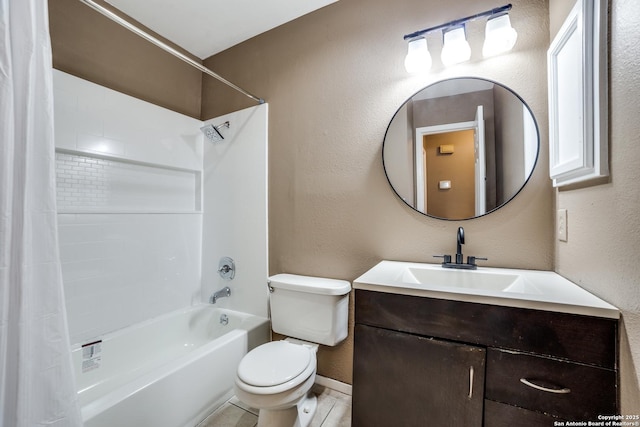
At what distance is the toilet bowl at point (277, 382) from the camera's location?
3.67 ft

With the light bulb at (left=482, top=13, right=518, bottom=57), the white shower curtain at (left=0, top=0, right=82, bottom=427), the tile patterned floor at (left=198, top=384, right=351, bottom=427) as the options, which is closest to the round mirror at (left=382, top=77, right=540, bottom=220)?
the light bulb at (left=482, top=13, right=518, bottom=57)

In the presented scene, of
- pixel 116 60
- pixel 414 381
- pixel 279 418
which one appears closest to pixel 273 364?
pixel 279 418

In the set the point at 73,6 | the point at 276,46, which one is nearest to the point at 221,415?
the point at 276,46

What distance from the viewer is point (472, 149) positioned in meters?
1.37

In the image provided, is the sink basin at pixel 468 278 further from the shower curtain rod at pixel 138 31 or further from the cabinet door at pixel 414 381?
the shower curtain rod at pixel 138 31

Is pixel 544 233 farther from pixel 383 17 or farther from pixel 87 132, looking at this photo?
pixel 87 132

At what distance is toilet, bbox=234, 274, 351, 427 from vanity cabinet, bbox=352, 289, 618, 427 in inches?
12.4

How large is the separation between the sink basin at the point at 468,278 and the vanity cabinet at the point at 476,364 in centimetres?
23

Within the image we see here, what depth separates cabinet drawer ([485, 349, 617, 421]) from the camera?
2.42ft

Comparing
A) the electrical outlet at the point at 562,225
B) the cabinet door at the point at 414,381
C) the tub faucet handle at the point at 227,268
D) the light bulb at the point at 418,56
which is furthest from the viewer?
the tub faucet handle at the point at 227,268

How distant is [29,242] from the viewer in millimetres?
795

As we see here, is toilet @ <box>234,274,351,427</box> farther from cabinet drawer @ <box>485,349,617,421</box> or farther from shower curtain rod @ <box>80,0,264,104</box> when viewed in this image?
shower curtain rod @ <box>80,0,264,104</box>

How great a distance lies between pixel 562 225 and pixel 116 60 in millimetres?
2839

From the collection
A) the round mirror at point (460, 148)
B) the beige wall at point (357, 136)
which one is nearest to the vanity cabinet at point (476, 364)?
the beige wall at point (357, 136)
